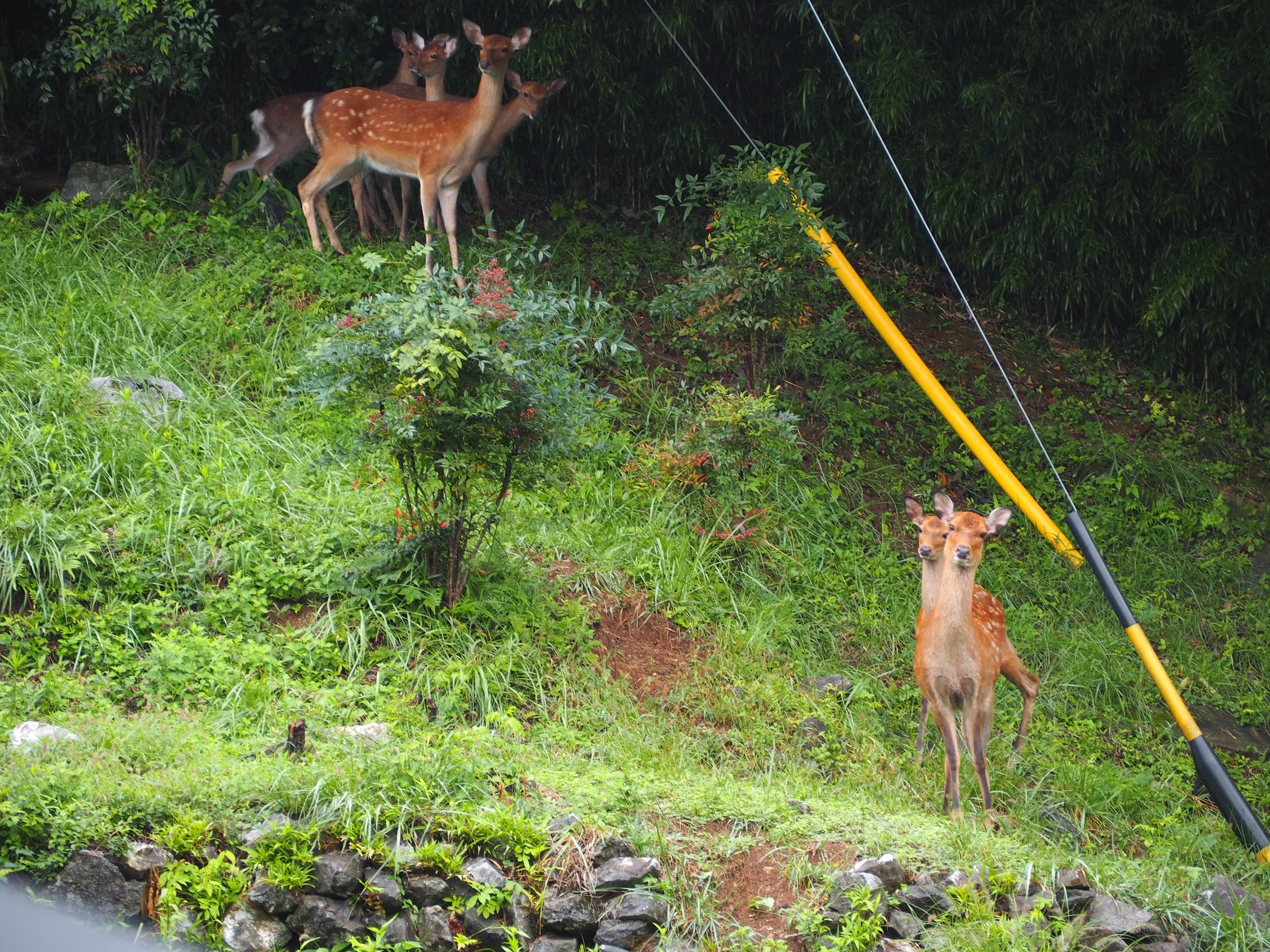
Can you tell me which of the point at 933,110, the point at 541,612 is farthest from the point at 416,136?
the point at 933,110

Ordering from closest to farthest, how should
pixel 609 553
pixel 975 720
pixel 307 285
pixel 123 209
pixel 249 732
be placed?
pixel 249 732 < pixel 975 720 < pixel 609 553 < pixel 307 285 < pixel 123 209

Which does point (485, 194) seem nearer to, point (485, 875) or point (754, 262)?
point (754, 262)

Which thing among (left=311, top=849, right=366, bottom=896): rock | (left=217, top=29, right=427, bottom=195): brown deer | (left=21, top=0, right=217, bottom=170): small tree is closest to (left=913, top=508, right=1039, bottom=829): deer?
(left=311, top=849, right=366, bottom=896): rock

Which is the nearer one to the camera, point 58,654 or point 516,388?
point 58,654

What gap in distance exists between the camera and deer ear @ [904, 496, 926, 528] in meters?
4.56

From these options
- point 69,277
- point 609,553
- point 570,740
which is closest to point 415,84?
point 69,277

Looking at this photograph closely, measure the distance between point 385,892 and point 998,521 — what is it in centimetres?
259

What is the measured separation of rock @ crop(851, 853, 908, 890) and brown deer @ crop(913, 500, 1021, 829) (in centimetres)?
83

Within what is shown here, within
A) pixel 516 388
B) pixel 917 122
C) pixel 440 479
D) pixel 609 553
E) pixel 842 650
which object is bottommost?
pixel 842 650

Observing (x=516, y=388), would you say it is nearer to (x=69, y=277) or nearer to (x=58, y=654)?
(x=58, y=654)

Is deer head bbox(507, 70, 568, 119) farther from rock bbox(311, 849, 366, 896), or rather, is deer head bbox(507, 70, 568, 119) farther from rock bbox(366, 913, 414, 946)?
rock bbox(366, 913, 414, 946)

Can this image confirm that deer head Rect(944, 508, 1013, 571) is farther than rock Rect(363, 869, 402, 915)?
Yes

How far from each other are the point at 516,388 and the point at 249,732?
1.74 m

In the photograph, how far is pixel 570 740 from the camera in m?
4.65
